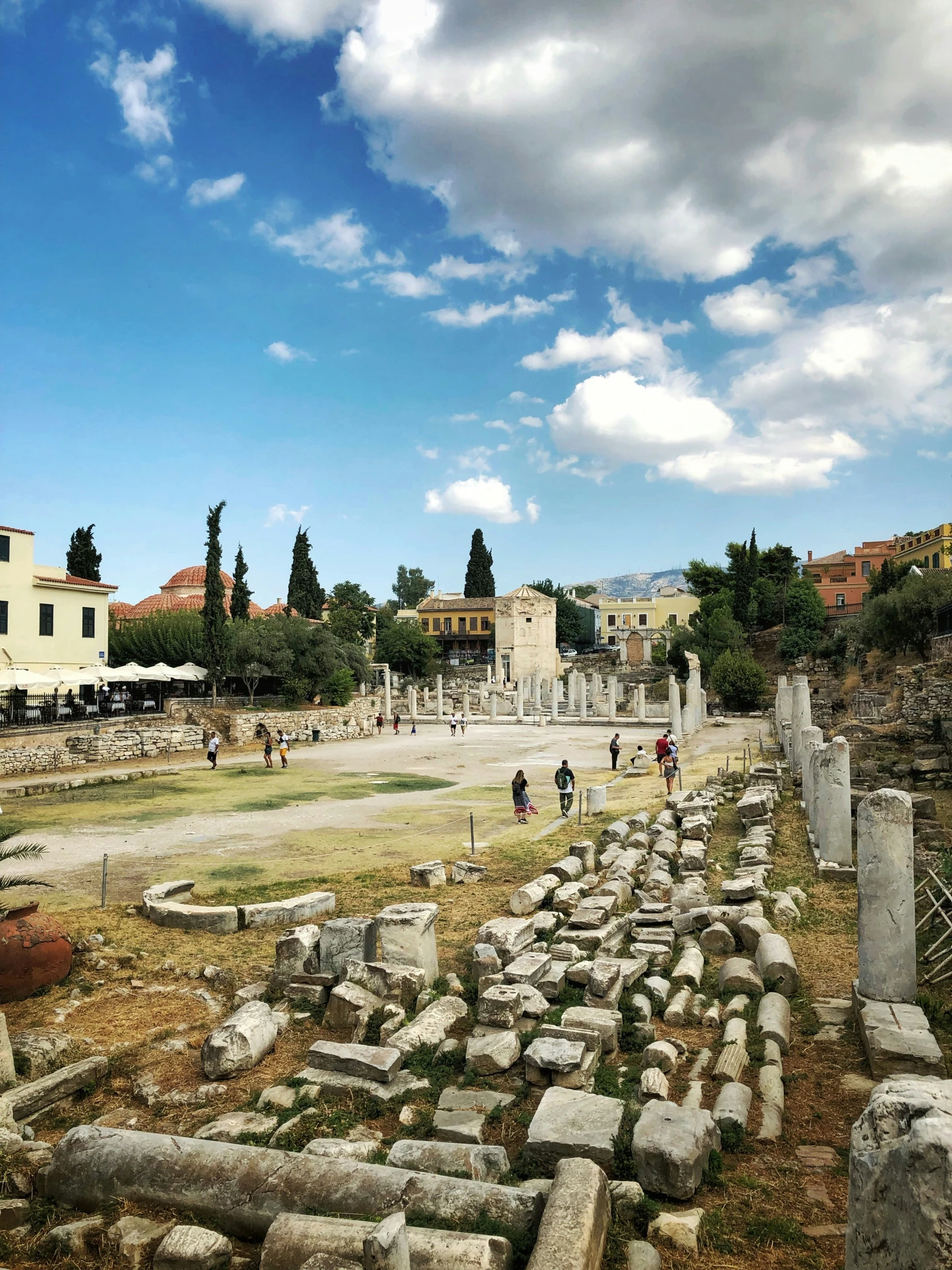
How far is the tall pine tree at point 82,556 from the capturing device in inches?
1906

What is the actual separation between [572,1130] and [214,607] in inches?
1525

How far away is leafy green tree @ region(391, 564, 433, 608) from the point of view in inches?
4424

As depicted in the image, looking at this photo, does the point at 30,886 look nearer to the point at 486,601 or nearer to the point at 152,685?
the point at 152,685

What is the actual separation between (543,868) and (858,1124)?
34.6 ft

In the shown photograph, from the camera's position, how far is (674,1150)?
493 cm

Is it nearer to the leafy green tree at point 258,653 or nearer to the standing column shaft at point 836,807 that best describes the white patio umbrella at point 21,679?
the leafy green tree at point 258,653

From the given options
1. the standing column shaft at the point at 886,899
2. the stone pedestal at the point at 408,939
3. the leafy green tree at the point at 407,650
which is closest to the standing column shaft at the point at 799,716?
the standing column shaft at the point at 886,899

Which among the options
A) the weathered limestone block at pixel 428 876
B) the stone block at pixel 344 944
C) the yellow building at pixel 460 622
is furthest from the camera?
the yellow building at pixel 460 622

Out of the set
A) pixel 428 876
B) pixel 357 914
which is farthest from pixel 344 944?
pixel 428 876

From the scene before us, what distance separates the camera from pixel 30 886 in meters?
14.0

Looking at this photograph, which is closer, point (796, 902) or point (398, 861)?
point (796, 902)

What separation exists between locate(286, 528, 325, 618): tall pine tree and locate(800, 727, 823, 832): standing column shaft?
177 ft

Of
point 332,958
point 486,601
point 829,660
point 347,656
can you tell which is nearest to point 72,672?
point 347,656

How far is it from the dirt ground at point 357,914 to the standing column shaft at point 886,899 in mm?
681
